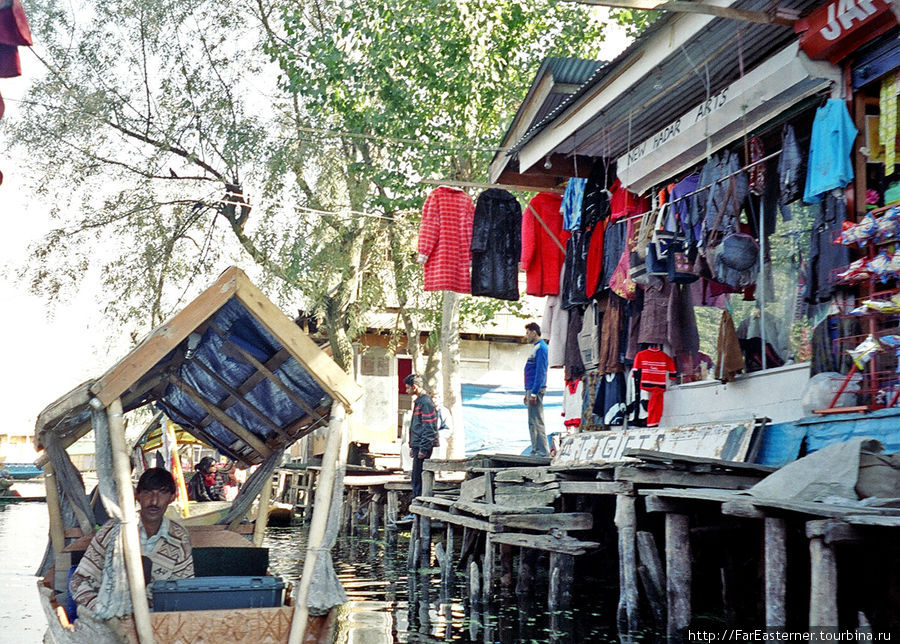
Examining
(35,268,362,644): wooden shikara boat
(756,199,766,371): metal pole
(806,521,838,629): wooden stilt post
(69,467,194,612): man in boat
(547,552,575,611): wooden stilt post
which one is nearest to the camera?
(806,521,838,629): wooden stilt post

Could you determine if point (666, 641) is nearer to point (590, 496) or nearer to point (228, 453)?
point (590, 496)

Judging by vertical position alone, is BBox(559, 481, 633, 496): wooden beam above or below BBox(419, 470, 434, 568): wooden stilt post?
above

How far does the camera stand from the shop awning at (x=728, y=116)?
8.20 metres

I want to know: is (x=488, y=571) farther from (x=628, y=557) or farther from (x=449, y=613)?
(x=628, y=557)

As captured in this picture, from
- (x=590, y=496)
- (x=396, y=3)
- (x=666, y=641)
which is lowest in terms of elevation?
(x=666, y=641)

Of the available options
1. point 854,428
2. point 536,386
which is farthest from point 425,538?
point 854,428

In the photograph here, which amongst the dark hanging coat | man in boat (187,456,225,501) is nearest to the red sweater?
the dark hanging coat

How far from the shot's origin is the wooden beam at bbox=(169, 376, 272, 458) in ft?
30.3

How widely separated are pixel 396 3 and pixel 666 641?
45.8ft

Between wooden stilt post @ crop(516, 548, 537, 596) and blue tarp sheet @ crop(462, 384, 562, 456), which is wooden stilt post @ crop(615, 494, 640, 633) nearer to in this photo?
wooden stilt post @ crop(516, 548, 537, 596)

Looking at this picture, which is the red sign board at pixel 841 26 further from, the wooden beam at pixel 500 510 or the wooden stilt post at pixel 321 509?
the wooden beam at pixel 500 510

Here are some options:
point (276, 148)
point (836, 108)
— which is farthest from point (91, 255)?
point (836, 108)

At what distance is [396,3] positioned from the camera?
1877 cm

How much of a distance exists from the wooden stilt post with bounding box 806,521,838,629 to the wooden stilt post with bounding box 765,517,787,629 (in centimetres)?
62
